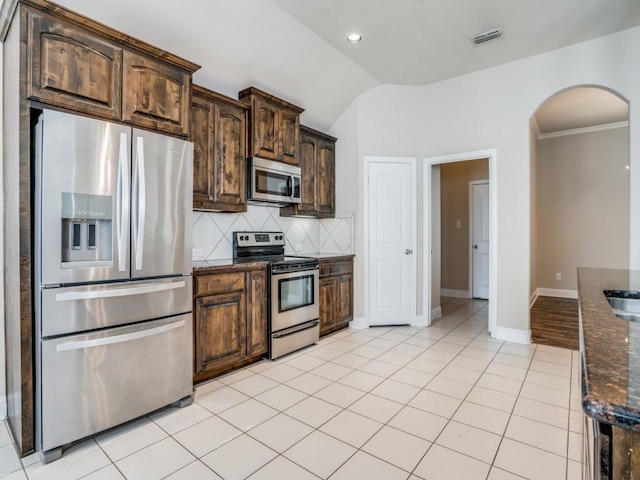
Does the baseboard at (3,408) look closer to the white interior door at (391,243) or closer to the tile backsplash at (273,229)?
the tile backsplash at (273,229)

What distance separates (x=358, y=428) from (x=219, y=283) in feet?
4.89

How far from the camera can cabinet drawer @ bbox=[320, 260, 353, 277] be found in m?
3.89

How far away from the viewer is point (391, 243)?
4410 millimetres

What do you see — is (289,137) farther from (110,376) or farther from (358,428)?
(358,428)

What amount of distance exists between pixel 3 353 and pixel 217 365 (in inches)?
54.9

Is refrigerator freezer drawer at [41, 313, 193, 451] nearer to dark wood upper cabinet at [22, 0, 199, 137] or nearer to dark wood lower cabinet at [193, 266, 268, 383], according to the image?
dark wood lower cabinet at [193, 266, 268, 383]

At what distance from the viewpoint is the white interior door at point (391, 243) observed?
4391mm

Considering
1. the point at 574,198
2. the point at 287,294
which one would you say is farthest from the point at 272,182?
the point at 574,198

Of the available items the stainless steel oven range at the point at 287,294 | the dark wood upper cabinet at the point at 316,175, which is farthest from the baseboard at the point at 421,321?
the dark wood upper cabinet at the point at 316,175

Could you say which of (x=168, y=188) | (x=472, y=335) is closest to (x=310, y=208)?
(x=168, y=188)

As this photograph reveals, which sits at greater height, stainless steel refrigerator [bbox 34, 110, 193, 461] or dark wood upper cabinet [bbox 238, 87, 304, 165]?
dark wood upper cabinet [bbox 238, 87, 304, 165]

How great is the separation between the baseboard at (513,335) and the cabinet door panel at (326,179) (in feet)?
8.05

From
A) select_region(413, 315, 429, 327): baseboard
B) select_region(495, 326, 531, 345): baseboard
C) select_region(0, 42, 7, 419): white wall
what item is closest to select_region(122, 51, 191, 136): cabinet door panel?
select_region(0, 42, 7, 419): white wall

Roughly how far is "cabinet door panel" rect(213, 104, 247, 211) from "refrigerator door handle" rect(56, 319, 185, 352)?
1253 mm
